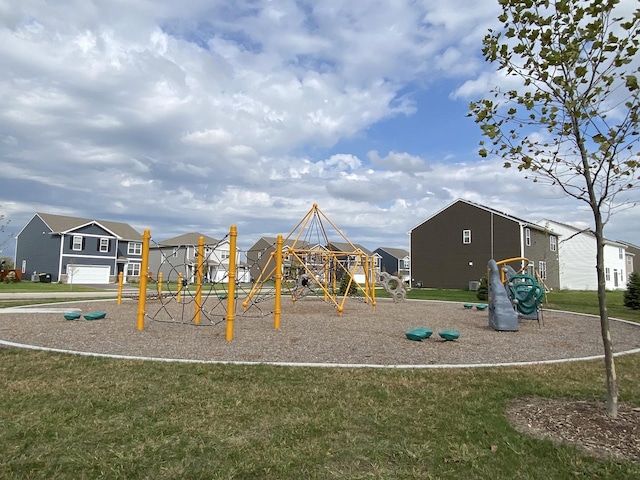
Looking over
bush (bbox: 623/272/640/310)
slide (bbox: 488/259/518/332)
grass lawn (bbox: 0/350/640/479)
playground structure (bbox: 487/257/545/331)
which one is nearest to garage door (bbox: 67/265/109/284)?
playground structure (bbox: 487/257/545/331)

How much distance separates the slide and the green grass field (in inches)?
192

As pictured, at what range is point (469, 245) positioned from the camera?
127 ft

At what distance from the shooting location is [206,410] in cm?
469

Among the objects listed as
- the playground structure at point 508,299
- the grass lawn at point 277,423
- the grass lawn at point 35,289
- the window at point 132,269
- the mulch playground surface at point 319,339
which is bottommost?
the grass lawn at point 277,423

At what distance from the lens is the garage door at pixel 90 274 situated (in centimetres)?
4659

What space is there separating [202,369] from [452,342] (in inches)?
209

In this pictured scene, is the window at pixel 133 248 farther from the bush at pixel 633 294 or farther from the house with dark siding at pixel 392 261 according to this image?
the bush at pixel 633 294

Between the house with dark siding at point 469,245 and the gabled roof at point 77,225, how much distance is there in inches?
1301

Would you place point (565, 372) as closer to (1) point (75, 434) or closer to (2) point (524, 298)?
(1) point (75, 434)

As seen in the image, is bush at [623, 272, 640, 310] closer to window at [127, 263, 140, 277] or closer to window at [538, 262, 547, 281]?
window at [538, 262, 547, 281]

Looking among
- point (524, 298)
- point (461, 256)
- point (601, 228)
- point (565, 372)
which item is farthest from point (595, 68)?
point (461, 256)

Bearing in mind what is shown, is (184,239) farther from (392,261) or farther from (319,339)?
(319,339)

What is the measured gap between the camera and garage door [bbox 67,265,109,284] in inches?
1834

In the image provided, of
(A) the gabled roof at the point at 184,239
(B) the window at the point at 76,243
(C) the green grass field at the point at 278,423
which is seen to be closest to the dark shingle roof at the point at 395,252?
(A) the gabled roof at the point at 184,239
